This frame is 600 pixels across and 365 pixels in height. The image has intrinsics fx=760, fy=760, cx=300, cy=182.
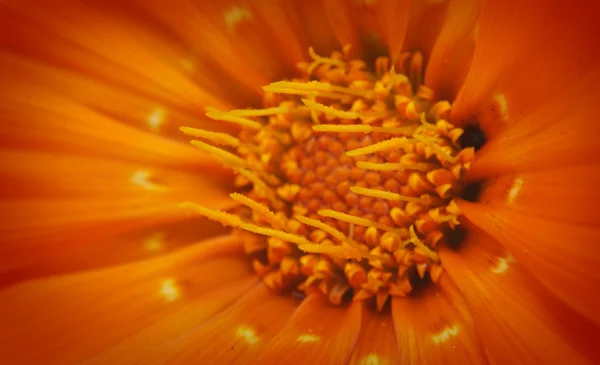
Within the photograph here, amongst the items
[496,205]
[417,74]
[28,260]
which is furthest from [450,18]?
[28,260]

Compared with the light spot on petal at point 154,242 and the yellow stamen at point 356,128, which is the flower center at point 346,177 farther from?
the light spot on petal at point 154,242

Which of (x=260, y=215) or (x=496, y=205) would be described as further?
(x=260, y=215)

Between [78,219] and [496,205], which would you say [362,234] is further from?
[78,219]

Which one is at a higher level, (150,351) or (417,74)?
(417,74)

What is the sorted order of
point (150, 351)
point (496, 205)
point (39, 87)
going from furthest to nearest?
1. point (39, 87)
2. point (150, 351)
3. point (496, 205)

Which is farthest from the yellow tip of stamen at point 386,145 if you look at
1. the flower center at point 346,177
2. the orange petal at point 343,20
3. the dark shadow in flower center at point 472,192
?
the orange petal at point 343,20

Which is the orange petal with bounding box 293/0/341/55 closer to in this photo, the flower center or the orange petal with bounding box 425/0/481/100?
the flower center
